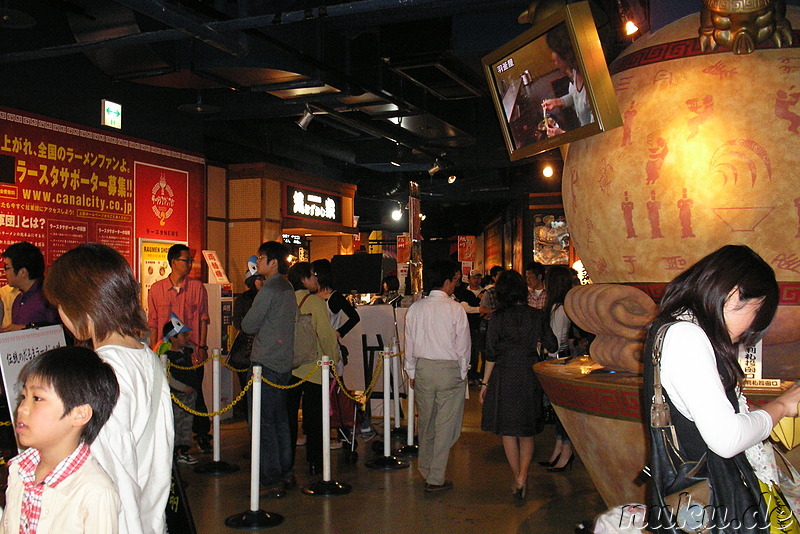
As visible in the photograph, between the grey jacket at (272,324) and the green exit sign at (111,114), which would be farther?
the green exit sign at (111,114)

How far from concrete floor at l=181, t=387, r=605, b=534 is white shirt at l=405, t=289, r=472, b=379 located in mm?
944

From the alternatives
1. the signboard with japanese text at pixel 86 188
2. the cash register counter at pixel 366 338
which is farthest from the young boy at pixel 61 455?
the cash register counter at pixel 366 338

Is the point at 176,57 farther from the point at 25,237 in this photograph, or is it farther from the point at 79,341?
the point at 79,341

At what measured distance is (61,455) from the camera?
1900 mm

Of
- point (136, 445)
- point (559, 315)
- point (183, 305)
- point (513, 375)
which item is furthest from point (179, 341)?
point (136, 445)

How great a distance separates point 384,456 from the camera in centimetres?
671

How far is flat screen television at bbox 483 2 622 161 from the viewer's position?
12.8ft

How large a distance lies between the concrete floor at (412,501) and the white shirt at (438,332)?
944 mm

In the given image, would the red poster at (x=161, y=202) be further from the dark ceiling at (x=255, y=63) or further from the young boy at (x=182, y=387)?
the young boy at (x=182, y=387)

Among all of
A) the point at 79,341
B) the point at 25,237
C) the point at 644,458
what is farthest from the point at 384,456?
the point at 79,341

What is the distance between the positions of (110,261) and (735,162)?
2.91 m

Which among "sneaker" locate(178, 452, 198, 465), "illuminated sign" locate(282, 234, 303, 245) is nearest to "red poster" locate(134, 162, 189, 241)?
"sneaker" locate(178, 452, 198, 465)

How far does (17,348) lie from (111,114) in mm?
5020

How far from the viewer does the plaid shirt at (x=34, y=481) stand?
186 centimetres
